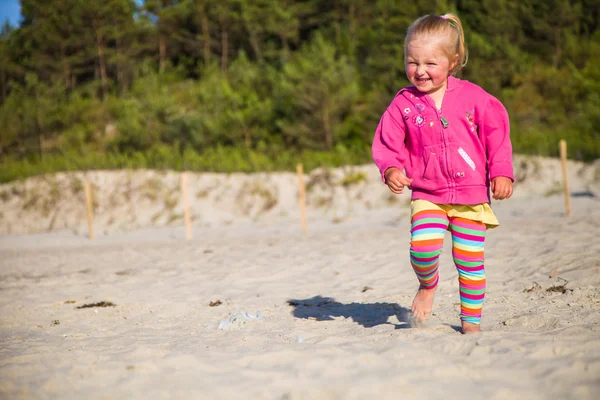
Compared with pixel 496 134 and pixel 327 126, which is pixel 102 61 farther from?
pixel 496 134

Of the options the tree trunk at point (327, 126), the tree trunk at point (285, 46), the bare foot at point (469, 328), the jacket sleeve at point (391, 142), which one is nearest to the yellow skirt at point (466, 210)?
the jacket sleeve at point (391, 142)

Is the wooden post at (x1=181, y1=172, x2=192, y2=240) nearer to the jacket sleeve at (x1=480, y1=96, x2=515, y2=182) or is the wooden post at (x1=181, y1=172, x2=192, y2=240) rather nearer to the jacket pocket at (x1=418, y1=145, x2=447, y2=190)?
the jacket pocket at (x1=418, y1=145, x2=447, y2=190)

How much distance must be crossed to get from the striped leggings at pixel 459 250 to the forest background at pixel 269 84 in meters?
11.2

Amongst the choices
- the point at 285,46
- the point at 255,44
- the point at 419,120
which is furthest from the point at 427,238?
the point at 255,44

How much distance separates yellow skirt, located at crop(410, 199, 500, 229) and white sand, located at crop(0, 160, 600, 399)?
1.80 ft

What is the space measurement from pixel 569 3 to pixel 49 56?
75.4ft

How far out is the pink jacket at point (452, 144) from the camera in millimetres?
2590

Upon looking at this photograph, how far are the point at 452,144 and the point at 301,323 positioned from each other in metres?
1.49

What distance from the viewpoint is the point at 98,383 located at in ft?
6.64

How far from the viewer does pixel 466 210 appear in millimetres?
2637

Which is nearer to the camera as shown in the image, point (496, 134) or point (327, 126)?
point (496, 134)

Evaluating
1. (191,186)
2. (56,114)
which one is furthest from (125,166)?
(56,114)

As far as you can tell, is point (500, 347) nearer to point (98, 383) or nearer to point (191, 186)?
point (98, 383)

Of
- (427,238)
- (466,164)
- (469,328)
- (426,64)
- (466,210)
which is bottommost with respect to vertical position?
(469,328)
